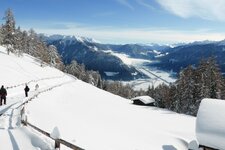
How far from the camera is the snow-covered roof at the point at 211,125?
1941 centimetres

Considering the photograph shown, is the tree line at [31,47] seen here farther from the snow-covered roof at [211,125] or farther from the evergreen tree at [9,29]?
the snow-covered roof at [211,125]

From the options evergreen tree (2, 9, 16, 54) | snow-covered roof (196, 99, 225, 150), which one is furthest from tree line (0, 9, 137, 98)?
snow-covered roof (196, 99, 225, 150)

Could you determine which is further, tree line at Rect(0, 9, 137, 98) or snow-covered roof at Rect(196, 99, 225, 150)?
tree line at Rect(0, 9, 137, 98)

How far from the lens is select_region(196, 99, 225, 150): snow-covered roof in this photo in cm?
1941

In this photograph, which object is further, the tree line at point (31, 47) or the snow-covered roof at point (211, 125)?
the tree line at point (31, 47)

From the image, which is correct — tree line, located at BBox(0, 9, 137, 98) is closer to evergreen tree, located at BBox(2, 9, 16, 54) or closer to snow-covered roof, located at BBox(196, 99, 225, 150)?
evergreen tree, located at BBox(2, 9, 16, 54)

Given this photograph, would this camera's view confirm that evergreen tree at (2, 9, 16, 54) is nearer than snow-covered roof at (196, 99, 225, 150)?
No

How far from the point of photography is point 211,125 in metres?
20.6

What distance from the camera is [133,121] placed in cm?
4191

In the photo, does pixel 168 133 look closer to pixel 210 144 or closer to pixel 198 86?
pixel 210 144

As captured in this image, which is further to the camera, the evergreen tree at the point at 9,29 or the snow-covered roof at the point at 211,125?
the evergreen tree at the point at 9,29

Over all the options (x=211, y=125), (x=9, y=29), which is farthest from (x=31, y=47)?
(x=211, y=125)

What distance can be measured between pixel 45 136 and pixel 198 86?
61.9 metres

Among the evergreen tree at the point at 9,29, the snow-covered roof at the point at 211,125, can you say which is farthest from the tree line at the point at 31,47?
the snow-covered roof at the point at 211,125
